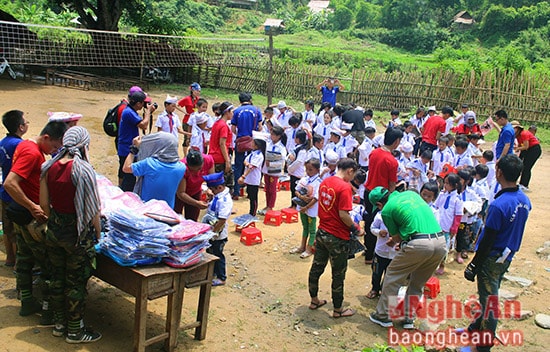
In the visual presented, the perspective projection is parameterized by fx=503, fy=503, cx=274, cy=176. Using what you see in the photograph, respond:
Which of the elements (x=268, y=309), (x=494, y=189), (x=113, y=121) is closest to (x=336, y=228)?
(x=268, y=309)

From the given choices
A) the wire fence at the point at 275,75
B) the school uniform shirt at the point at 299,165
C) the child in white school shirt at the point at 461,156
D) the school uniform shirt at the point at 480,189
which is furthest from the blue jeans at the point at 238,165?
the wire fence at the point at 275,75

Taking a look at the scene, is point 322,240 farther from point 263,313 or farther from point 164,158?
point 164,158

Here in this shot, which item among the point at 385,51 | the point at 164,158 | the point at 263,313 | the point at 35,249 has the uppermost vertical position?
the point at 385,51

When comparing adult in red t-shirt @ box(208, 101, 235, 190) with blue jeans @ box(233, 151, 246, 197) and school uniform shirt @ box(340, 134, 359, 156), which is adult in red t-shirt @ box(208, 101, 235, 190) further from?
school uniform shirt @ box(340, 134, 359, 156)

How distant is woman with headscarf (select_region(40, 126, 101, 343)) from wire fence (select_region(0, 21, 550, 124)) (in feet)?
46.9

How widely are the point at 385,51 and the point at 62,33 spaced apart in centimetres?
2847

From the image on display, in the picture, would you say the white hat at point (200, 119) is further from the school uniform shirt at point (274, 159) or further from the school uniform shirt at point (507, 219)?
the school uniform shirt at point (507, 219)

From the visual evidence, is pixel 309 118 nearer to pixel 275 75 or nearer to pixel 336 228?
pixel 336 228

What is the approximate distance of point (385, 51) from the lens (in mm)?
44219

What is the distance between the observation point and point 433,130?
1183 cm

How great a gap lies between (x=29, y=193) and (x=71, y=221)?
32.8 inches

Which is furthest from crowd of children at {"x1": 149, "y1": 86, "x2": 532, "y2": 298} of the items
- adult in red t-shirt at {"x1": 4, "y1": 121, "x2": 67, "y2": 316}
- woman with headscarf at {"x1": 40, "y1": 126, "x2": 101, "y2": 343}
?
adult in red t-shirt at {"x1": 4, "y1": 121, "x2": 67, "y2": 316}

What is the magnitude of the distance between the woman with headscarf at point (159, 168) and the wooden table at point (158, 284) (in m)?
1.01

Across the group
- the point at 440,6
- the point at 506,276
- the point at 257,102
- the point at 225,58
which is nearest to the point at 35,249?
the point at 506,276
